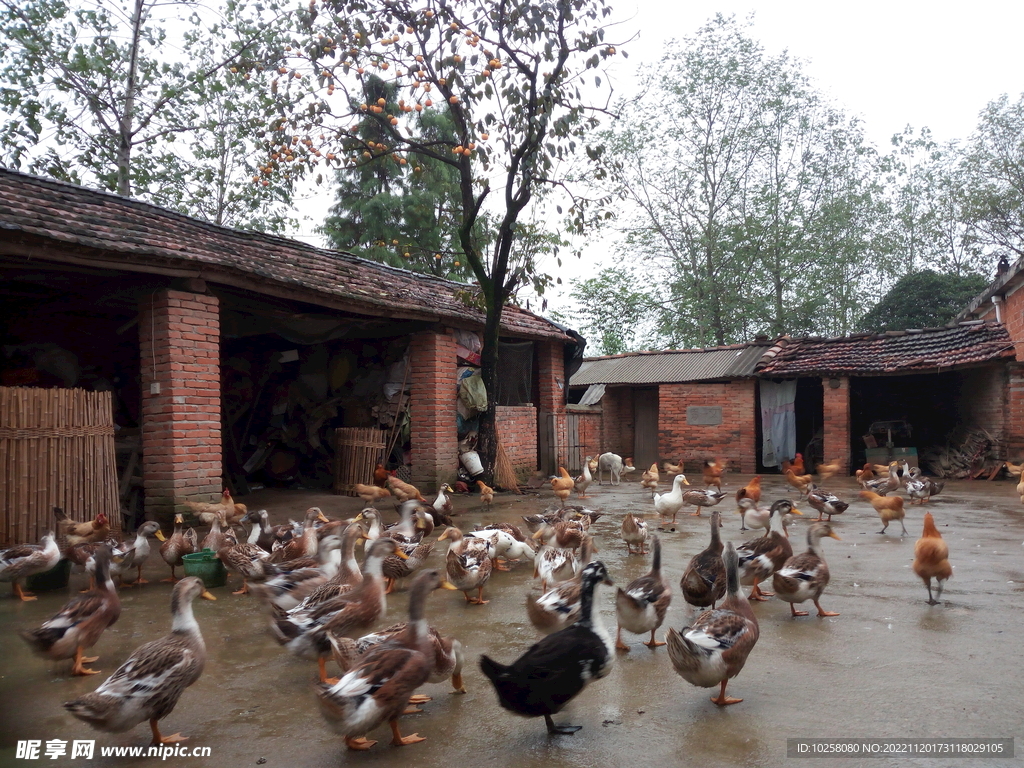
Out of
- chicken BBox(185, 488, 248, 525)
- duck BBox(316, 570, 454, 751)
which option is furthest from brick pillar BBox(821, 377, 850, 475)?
duck BBox(316, 570, 454, 751)

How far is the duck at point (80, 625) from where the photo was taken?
14.4 feet

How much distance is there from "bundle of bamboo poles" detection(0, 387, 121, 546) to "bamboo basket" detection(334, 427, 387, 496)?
4.91 meters

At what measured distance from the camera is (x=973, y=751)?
11.0 feet

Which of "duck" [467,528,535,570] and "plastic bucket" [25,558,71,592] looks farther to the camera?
"duck" [467,528,535,570]

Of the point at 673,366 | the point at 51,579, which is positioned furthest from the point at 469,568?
the point at 673,366

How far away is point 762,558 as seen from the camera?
609cm

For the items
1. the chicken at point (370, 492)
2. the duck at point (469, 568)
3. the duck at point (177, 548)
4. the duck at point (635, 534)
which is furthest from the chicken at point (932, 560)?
the chicken at point (370, 492)

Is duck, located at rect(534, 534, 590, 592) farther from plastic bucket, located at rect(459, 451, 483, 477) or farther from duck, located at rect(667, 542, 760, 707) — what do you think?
plastic bucket, located at rect(459, 451, 483, 477)

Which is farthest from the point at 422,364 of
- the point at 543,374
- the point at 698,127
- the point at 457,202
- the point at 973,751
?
the point at 698,127

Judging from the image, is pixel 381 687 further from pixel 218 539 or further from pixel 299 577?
pixel 218 539

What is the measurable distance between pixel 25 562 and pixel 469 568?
155 inches

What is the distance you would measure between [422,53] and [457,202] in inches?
603

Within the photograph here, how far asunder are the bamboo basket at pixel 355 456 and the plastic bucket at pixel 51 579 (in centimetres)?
632

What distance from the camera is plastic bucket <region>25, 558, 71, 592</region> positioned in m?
6.61
